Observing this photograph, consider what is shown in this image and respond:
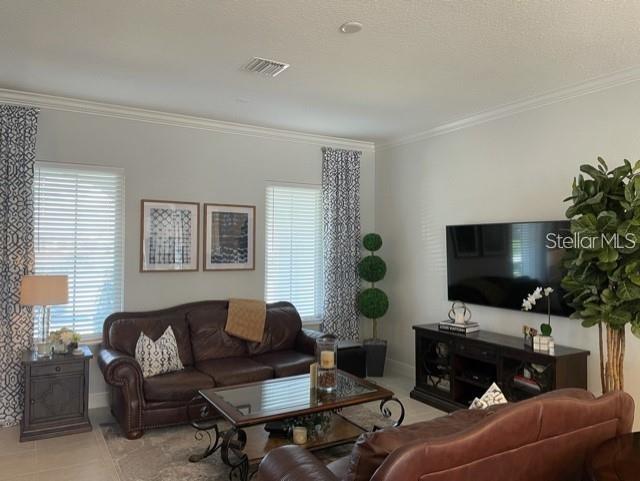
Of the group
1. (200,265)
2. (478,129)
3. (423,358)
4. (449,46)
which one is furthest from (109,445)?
(478,129)

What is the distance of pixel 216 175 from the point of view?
5.41 meters

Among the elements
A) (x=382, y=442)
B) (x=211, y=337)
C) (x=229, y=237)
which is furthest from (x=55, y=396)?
(x=382, y=442)

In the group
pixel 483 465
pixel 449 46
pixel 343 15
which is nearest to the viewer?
pixel 483 465

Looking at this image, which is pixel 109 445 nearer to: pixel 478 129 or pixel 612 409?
pixel 612 409

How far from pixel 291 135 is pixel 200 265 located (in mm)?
1950

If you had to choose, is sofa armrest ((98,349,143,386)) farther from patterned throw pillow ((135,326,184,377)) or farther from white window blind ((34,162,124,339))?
white window blind ((34,162,124,339))

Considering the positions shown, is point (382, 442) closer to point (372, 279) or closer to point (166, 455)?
point (166, 455)

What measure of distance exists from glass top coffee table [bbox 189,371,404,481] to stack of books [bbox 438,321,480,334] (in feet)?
4.36

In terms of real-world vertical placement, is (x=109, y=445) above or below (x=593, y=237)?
below

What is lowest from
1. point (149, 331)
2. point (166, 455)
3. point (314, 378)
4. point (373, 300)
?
point (166, 455)

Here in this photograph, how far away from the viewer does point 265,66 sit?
12.2ft

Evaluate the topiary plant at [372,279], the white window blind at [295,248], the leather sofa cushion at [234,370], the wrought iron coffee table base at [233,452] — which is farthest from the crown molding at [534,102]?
the wrought iron coffee table base at [233,452]

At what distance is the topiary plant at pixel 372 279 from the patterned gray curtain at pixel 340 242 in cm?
16

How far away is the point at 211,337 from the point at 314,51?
9.91ft
